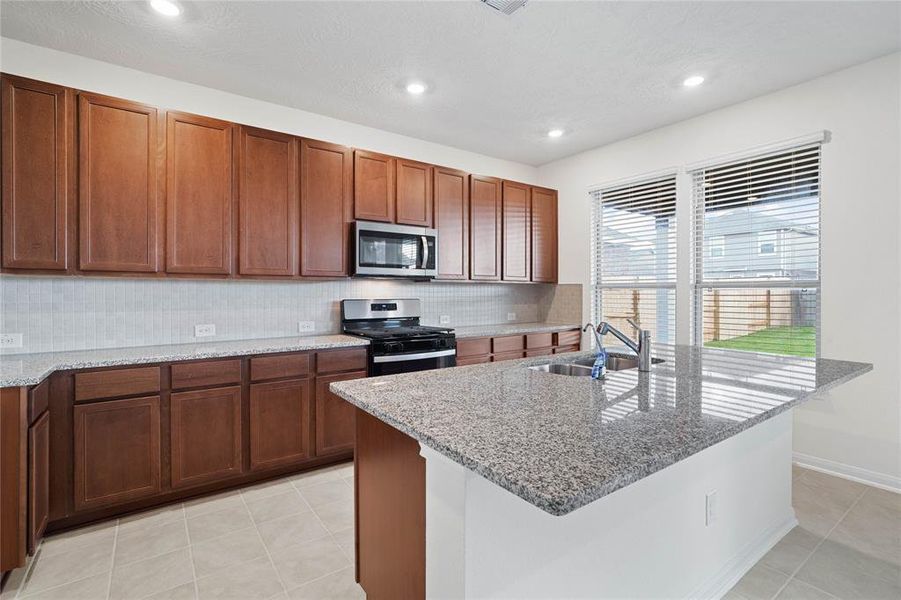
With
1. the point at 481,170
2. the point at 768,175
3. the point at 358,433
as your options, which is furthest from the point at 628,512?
the point at 481,170

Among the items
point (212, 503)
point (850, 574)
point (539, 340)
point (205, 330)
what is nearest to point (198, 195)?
point (205, 330)

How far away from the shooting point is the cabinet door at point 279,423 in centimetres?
284

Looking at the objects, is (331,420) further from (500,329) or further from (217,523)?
(500,329)

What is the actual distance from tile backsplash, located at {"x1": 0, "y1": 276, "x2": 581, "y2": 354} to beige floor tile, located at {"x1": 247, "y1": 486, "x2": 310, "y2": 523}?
48.5 inches

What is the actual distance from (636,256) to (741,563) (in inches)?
114

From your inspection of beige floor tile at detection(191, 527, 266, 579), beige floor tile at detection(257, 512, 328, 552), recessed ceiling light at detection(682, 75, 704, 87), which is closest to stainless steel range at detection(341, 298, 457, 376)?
beige floor tile at detection(257, 512, 328, 552)

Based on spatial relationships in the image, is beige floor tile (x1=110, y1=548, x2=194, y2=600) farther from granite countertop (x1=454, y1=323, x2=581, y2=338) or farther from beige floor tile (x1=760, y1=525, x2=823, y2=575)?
beige floor tile (x1=760, y1=525, x2=823, y2=575)

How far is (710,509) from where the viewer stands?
175cm

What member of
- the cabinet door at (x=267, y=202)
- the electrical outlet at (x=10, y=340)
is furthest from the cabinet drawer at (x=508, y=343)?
the electrical outlet at (x=10, y=340)

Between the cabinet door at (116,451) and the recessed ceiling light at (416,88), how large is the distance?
259 centimetres

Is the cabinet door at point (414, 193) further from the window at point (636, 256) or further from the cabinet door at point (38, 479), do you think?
the cabinet door at point (38, 479)

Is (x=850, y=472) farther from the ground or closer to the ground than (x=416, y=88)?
closer to the ground

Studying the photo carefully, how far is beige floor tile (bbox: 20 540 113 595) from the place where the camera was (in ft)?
6.24

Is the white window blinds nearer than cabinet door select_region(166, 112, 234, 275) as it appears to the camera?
No
